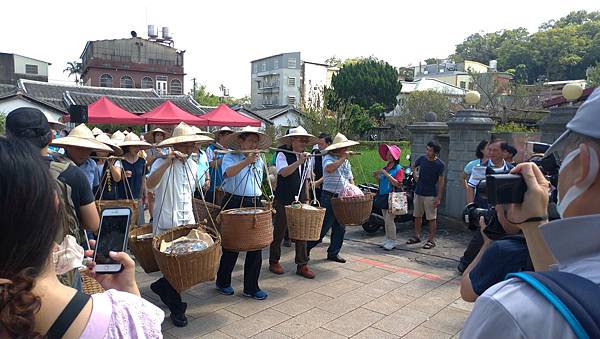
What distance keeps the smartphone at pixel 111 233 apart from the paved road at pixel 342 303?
6.72 feet

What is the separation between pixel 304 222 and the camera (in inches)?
175

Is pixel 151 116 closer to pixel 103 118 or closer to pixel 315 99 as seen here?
pixel 103 118

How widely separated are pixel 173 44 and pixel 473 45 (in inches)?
2191

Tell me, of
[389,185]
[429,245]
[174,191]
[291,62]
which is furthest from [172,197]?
[291,62]

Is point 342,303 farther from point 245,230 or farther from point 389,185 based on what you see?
point 389,185

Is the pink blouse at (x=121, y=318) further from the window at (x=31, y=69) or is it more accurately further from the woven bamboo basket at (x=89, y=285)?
the window at (x=31, y=69)

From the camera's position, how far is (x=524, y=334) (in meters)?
0.81

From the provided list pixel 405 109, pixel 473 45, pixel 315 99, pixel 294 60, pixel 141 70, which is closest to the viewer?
pixel 315 99

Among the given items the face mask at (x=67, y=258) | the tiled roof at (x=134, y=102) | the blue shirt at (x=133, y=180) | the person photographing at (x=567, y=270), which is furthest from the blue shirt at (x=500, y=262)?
the tiled roof at (x=134, y=102)

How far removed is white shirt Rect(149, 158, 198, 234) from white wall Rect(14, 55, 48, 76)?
145 feet

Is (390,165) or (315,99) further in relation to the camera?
(315,99)

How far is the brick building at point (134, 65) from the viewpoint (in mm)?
43344

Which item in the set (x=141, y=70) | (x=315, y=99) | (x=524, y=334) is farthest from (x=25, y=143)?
(x=141, y=70)

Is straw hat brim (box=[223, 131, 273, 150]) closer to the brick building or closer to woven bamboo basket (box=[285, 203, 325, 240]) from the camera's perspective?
woven bamboo basket (box=[285, 203, 325, 240])
